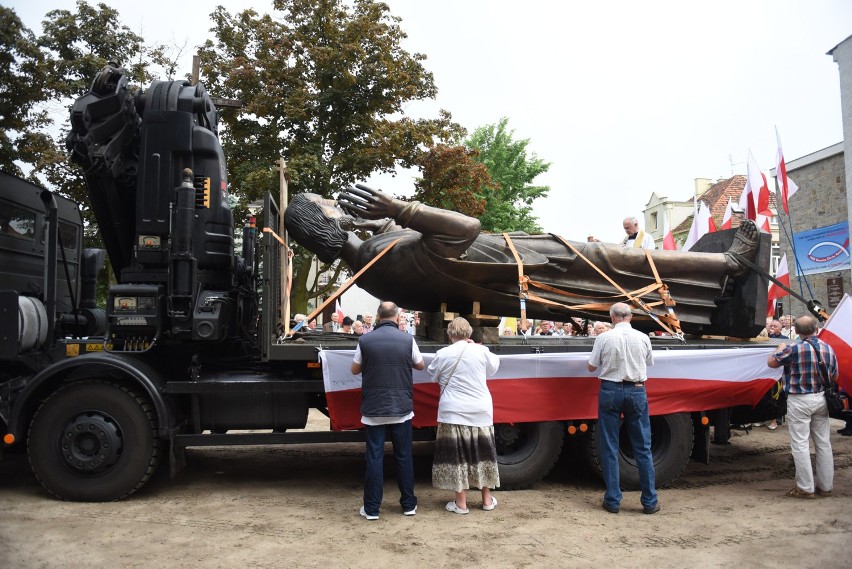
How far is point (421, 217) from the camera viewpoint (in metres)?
6.12

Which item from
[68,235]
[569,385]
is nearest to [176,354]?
[68,235]

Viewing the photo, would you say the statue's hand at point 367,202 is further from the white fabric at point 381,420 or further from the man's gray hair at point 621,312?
the man's gray hair at point 621,312

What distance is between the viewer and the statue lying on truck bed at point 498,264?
628 cm

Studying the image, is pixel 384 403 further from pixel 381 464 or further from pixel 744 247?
pixel 744 247

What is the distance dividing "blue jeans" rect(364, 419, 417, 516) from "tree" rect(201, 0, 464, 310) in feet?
31.5

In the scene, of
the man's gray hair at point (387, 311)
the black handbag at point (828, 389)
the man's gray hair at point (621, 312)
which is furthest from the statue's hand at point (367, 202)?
the black handbag at point (828, 389)

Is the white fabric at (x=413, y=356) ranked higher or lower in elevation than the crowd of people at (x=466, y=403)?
higher

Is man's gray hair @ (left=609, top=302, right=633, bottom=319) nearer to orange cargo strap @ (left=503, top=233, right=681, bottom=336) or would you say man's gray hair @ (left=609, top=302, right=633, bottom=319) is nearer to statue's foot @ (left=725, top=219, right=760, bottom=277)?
orange cargo strap @ (left=503, top=233, right=681, bottom=336)

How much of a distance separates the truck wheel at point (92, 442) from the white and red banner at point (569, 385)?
66.5 inches

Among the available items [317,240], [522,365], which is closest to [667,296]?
[522,365]

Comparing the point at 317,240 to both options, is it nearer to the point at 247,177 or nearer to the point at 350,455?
the point at 350,455

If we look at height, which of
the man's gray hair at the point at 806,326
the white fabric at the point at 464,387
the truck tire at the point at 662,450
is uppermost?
the man's gray hair at the point at 806,326

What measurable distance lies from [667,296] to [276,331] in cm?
420

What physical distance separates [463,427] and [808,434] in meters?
3.35
